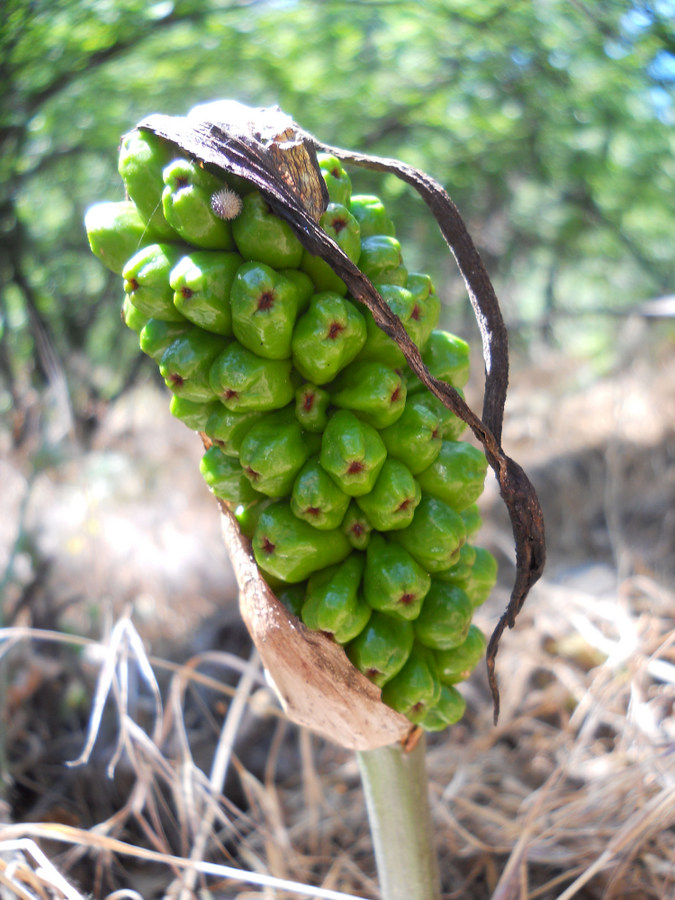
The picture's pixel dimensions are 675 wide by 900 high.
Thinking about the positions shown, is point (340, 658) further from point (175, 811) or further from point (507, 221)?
point (507, 221)

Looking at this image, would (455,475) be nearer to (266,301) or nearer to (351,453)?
(351,453)

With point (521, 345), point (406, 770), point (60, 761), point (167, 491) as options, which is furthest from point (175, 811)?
point (521, 345)

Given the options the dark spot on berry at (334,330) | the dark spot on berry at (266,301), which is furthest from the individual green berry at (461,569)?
the dark spot on berry at (266,301)

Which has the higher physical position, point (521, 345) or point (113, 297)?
point (113, 297)

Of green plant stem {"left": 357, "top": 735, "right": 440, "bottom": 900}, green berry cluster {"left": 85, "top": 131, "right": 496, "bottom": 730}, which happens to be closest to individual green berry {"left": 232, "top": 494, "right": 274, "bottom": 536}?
green berry cluster {"left": 85, "top": 131, "right": 496, "bottom": 730}

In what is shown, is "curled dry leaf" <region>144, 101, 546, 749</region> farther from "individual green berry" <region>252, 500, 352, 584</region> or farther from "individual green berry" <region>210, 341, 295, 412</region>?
"individual green berry" <region>210, 341, 295, 412</region>
